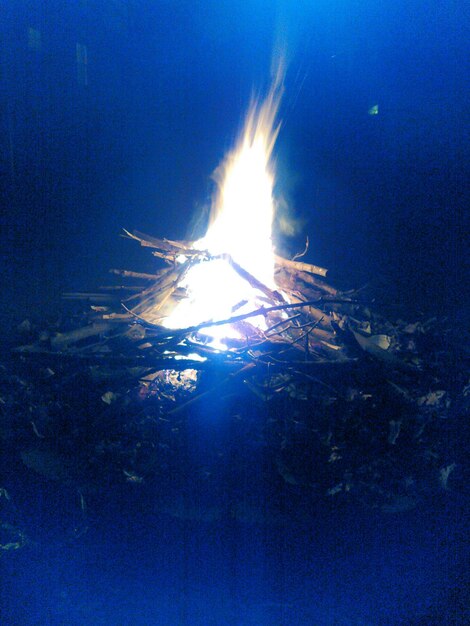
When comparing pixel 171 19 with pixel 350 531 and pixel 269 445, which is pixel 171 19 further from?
pixel 350 531

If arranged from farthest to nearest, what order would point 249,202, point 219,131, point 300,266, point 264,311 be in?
point 219,131 → point 249,202 → point 300,266 → point 264,311

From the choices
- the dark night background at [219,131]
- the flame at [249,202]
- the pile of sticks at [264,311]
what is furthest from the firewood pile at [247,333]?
the dark night background at [219,131]

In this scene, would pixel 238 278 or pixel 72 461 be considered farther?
pixel 238 278

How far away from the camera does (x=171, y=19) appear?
3445mm

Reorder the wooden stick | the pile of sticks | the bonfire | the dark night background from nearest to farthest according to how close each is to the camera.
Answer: the bonfire, the pile of sticks, the wooden stick, the dark night background

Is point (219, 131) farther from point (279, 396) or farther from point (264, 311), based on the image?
point (279, 396)

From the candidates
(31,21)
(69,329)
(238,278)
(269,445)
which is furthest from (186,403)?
(31,21)

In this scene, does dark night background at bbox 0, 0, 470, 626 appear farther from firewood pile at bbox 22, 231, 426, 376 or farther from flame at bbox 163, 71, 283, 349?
firewood pile at bbox 22, 231, 426, 376

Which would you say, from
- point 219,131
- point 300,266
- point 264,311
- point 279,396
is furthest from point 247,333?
point 219,131

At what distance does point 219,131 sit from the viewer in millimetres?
3834

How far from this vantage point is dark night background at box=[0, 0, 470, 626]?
3.42 m

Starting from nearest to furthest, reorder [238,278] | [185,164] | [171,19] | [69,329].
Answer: [69,329]
[238,278]
[171,19]
[185,164]

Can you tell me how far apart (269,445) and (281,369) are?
391 millimetres

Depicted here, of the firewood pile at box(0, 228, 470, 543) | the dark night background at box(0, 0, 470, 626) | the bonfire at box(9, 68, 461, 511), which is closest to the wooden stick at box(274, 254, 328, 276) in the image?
the dark night background at box(0, 0, 470, 626)
